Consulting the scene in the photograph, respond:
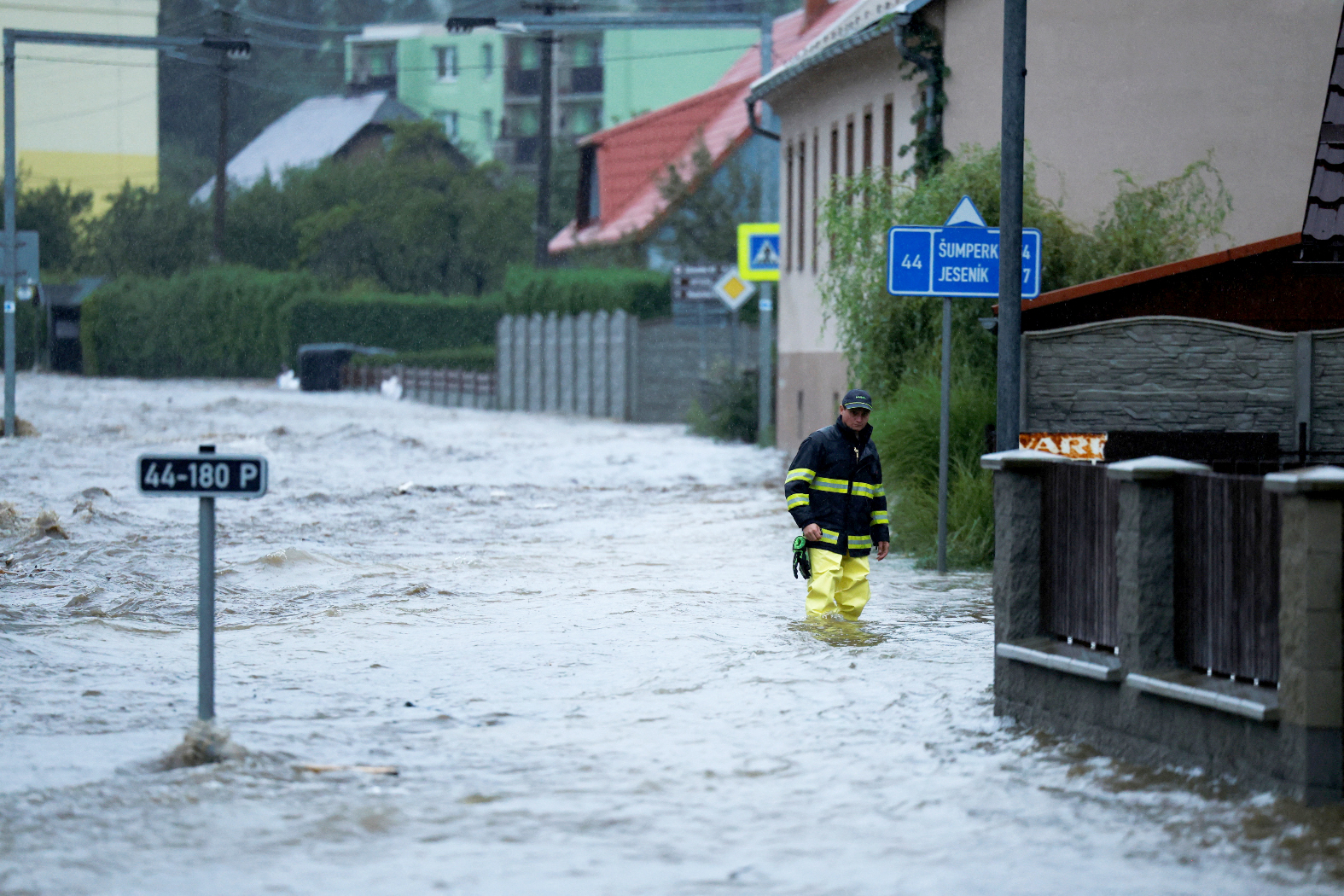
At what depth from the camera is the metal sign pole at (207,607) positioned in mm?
7566

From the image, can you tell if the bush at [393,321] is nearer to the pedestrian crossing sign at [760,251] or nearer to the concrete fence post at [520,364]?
the concrete fence post at [520,364]

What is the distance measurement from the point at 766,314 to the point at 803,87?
11.3ft

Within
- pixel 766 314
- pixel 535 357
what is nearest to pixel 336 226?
pixel 535 357

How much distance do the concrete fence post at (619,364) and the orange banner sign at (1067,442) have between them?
2560 cm

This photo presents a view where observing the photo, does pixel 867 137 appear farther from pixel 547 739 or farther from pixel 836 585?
pixel 547 739

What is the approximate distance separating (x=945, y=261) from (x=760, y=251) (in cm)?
1432

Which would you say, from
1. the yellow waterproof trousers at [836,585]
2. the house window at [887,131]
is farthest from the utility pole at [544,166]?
the yellow waterproof trousers at [836,585]

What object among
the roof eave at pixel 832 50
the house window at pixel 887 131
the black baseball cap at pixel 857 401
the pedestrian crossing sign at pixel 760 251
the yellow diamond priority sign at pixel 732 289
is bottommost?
the black baseball cap at pixel 857 401

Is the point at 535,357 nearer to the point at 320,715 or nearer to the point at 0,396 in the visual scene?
the point at 0,396

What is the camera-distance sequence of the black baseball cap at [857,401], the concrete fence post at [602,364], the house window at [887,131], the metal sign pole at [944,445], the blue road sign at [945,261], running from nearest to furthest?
the black baseball cap at [857,401]
the blue road sign at [945,261]
the metal sign pole at [944,445]
the house window at [887,131]
the concrete fence post at [602,364]

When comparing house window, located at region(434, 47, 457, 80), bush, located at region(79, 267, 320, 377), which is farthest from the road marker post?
house window, located at region(434, 47, 457, 80)

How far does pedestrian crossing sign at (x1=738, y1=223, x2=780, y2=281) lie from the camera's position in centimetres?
2830

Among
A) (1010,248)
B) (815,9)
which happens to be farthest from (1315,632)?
(815,9)

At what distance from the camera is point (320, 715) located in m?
8.79
